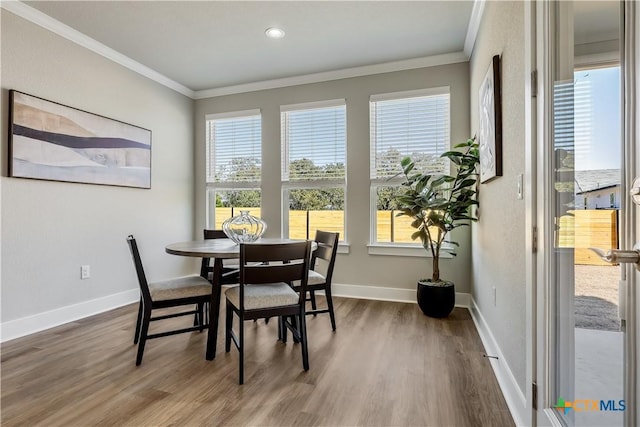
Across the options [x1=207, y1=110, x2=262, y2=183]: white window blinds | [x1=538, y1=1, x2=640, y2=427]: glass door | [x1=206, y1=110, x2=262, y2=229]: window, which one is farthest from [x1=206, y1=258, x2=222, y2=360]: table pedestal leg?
[x1=207, y1=110, x2=262, y2=183]: white window blinds

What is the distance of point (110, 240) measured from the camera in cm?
345

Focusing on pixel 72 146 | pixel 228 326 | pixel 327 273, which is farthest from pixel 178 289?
pixel 72 146

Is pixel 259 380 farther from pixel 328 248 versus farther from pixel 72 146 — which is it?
pixel 72 146

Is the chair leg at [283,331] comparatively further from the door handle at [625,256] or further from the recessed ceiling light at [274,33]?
the recessed ceiling light at [274,33]

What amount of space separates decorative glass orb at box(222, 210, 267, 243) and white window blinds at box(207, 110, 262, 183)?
1.74 metres

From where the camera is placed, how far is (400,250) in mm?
3709

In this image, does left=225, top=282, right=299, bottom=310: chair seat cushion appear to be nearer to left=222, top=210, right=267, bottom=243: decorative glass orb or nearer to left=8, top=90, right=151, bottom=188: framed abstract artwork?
left=222, top=210, right=267, bottom=243: decorative glass orb

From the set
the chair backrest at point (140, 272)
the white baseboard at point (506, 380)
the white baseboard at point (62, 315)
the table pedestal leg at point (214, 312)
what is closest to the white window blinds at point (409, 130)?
the white baseboard at point (506, 380)

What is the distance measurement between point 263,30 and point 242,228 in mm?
1869

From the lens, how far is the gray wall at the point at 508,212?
1599mm

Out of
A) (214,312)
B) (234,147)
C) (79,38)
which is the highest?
(79,38)

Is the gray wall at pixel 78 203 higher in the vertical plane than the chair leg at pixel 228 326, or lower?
higher

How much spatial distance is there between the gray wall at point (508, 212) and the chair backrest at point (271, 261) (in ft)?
3.86

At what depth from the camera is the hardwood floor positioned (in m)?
1.62
